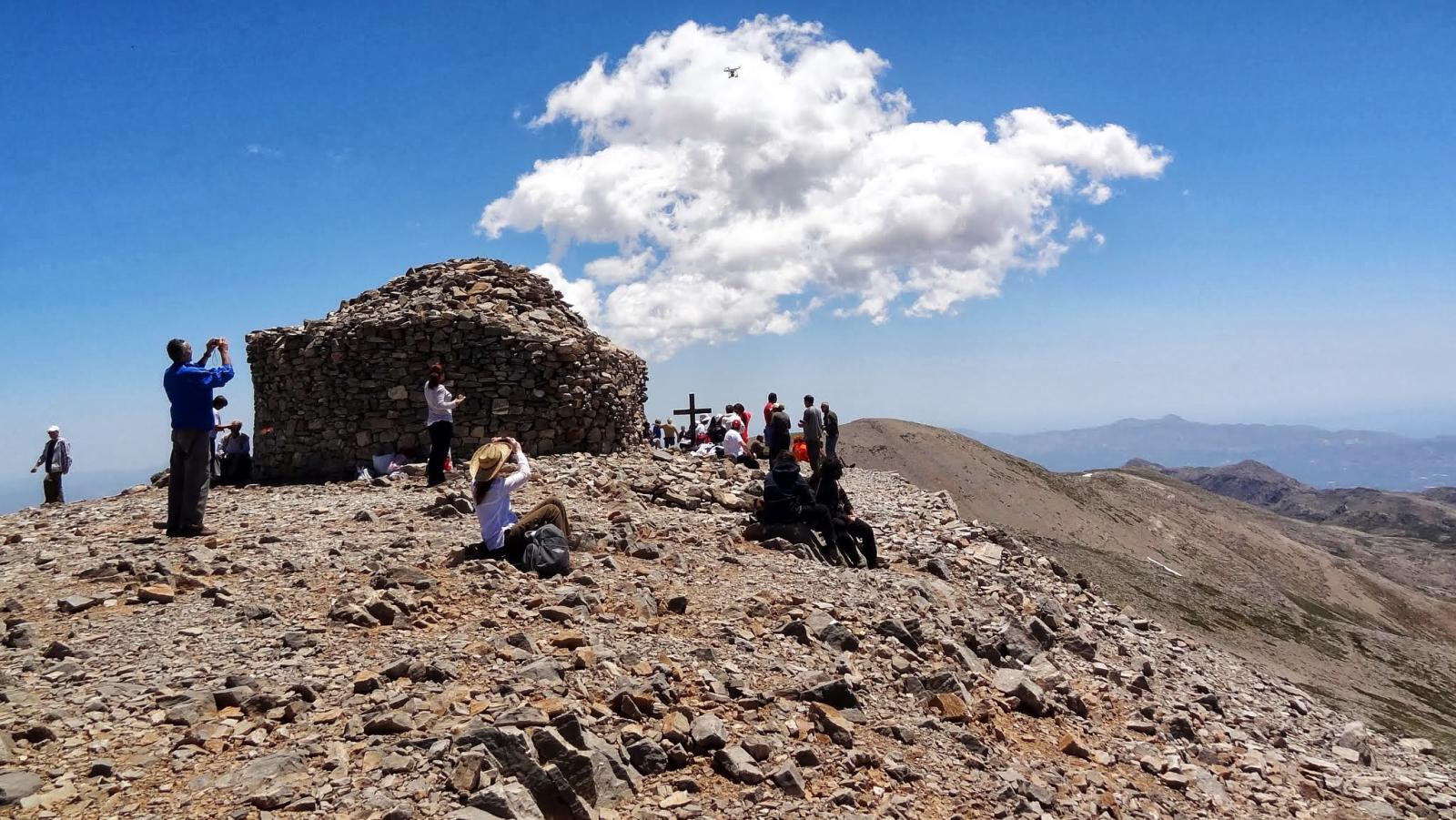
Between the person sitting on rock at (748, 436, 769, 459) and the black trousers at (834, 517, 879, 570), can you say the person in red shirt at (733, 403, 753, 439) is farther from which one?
the black trousers at (834, 517, 879, 570)

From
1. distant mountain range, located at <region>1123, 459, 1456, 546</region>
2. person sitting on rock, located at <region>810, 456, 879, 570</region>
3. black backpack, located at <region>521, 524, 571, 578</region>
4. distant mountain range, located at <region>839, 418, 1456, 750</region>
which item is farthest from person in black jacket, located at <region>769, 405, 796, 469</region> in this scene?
distant mountain range, located at <region>1123, 459, 1456, 546</region>

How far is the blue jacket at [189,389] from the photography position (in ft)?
34.4

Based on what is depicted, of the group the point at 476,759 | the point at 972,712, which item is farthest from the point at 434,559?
the point at 972,712

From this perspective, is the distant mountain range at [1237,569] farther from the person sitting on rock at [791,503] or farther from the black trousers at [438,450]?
the black trousers at [438,450]

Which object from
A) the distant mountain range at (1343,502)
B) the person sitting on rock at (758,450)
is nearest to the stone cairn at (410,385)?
the person sitting on rock at (758,450)

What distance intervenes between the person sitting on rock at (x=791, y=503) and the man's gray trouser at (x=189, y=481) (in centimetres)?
792

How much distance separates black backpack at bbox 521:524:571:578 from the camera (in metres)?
9.73

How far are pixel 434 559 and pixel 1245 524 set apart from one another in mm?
63515

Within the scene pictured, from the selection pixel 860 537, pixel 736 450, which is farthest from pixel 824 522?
pixel 736 450

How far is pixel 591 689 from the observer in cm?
695

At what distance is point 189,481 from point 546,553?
495 centimetres

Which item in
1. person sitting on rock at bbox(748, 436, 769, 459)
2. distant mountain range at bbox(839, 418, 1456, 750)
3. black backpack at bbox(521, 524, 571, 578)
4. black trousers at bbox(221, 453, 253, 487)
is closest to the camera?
black backpack at bbox(521, 524, 571, 578)

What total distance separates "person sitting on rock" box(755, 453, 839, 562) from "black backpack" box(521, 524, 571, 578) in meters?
4.44

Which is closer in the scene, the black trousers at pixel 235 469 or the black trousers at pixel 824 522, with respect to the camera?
the black trousers at pixel 824 522
